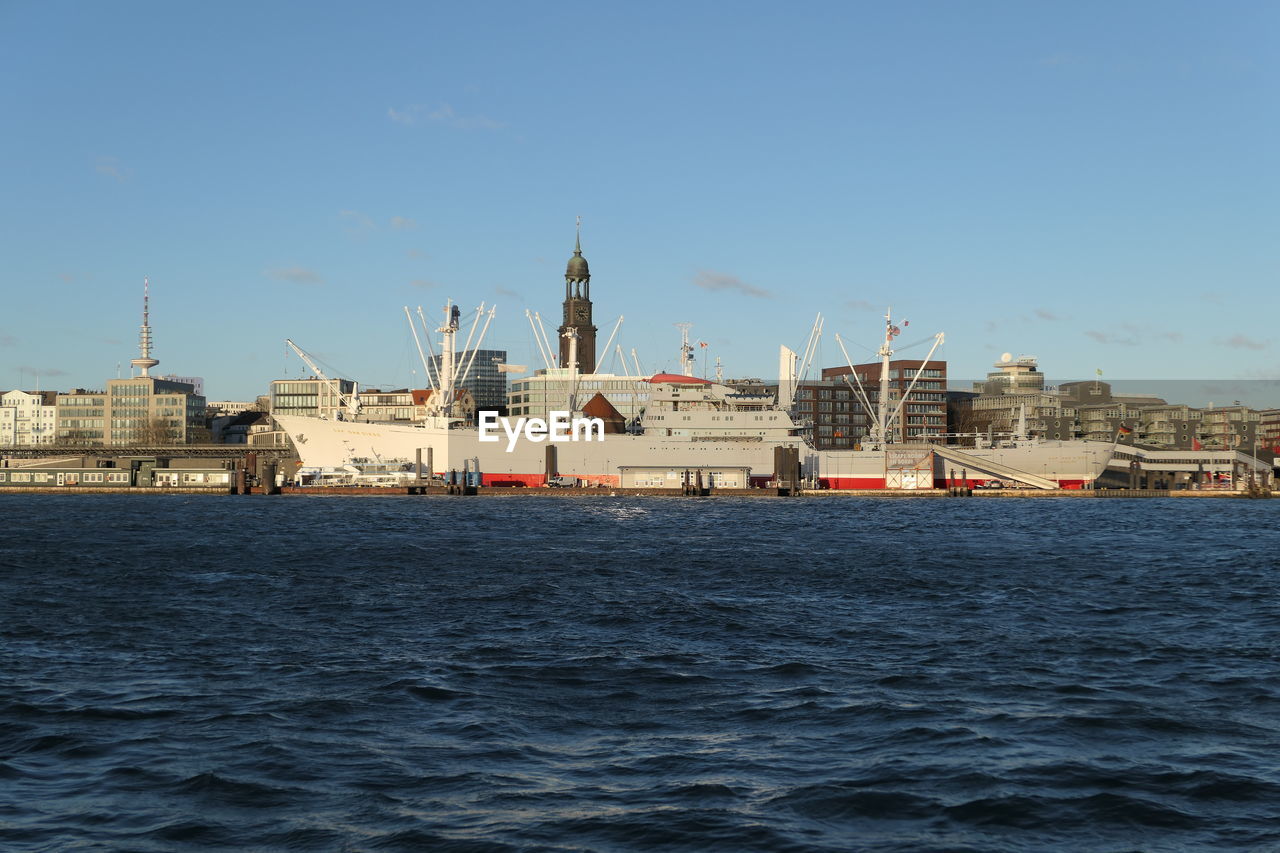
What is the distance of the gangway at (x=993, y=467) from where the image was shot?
12756 centimetres

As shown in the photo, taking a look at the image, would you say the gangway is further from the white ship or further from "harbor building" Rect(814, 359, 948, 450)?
"harbor building" Rect(814, 359, 948, 450)

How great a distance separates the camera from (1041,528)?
69.6 m

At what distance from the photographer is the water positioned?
13383 mm

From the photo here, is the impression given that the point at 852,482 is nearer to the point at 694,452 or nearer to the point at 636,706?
the point at 694,452

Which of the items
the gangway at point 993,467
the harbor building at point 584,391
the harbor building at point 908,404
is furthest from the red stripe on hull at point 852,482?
the harbor building at point 908,404

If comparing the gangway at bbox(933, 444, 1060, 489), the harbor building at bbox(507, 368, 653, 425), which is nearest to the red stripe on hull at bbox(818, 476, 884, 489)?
the gangway at bbox(933, 444, 1060, 489)

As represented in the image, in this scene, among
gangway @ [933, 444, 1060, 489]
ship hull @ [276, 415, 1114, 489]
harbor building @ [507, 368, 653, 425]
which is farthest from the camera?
harbor building @ [507, 368, 653, 425]

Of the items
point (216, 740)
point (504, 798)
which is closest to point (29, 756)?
point (216, 740)

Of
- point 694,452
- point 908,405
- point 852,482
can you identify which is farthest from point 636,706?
point 908,405

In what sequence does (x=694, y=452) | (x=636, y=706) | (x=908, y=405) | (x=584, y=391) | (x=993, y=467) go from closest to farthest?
(x=636, y=706) → (x=694, y=452) → (x=993, y=467) → (x=584, y=391) → (x=908, y=405)

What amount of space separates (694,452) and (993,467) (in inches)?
1400

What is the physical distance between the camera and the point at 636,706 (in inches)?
757

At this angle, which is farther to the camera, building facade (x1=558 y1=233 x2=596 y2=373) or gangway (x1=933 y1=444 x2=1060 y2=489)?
building facade (x1=558 y1=233 x2=596 y2=373)

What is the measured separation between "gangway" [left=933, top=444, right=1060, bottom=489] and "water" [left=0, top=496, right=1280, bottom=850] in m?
86.1
